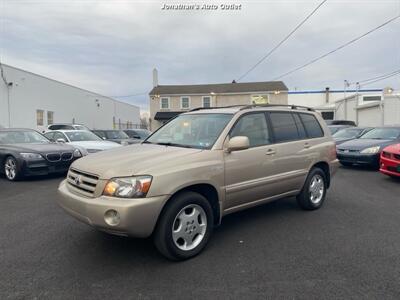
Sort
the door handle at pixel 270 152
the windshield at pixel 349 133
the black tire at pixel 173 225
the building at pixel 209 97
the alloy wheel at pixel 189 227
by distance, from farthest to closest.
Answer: the building at pixel 209 97 → the windshield at pixel 349 133 → the door handle at pixel 270 152 → the alloy wheel at pixel 189 227 → the black tire at pixel 173 225

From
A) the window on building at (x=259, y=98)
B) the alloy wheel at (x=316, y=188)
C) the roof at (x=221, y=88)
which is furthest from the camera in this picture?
the roof at (x=221, y=88)

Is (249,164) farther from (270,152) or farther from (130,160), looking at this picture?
(130,160)

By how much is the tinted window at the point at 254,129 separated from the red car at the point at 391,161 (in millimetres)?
4817

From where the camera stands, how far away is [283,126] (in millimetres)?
4953

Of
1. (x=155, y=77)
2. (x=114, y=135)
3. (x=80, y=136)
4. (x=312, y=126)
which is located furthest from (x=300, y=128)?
(x=155, y=77)

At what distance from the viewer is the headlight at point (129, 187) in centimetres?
319

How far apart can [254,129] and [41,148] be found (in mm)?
6415

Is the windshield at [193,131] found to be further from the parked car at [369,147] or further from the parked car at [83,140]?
the parked car at [369,147]

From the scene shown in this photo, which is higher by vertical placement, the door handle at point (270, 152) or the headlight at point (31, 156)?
the door handle at point (270, 152)

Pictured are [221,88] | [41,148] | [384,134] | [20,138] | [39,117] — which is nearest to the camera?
[41,148]

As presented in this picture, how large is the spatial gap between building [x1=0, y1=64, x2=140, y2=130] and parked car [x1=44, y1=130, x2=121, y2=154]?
32.6 feet

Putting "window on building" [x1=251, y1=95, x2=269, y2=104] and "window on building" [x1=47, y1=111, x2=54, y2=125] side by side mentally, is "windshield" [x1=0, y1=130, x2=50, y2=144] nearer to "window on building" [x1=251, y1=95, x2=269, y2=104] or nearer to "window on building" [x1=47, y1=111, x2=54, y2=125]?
"window on building" [x1=47, y1=111, x2=54, y2=125]

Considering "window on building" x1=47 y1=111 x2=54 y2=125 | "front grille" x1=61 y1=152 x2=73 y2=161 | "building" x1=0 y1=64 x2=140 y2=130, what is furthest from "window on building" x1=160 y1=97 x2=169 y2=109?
"front grille" x1=61 y1=152 x2=73 y2=161

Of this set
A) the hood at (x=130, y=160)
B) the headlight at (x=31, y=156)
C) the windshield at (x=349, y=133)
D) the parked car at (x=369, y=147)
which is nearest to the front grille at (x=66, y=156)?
the headlight at (x=31, y=156)
